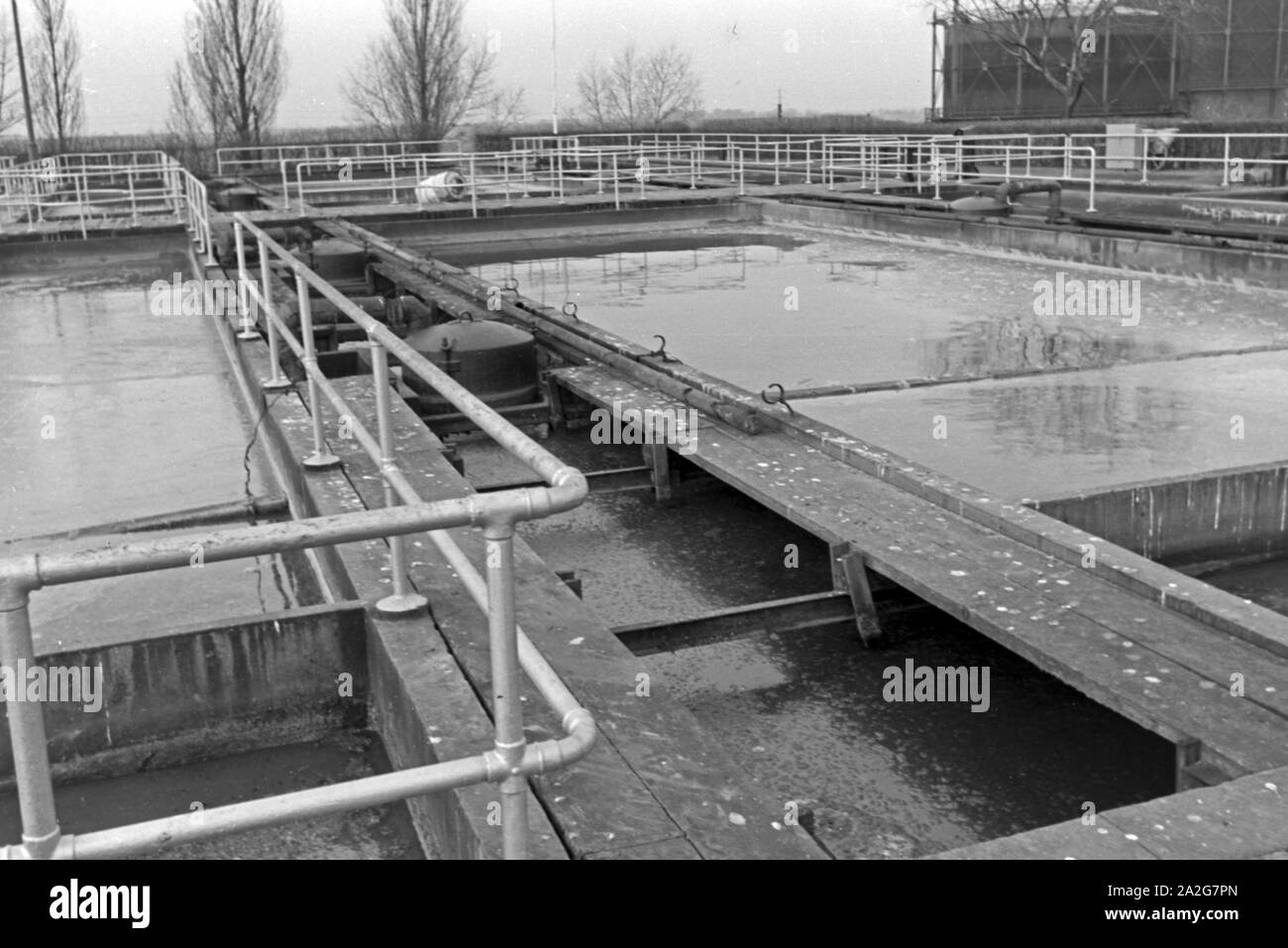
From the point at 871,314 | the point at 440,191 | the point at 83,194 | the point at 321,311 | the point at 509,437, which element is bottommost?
Answer: the point at 871,314

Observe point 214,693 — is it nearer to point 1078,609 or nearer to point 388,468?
point 388,468

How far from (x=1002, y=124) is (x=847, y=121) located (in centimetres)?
1154

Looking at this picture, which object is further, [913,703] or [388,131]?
[388,131]

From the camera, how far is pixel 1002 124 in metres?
37.7

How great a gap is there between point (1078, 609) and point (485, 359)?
551cm

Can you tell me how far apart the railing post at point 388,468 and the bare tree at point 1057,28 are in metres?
37.3

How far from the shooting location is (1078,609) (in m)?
4.58

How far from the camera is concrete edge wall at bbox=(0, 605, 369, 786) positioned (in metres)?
4.21

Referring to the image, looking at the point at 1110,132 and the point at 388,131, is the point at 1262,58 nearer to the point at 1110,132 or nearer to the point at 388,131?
the point at 1110,132

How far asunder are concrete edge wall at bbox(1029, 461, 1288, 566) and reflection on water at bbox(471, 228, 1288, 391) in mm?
3357

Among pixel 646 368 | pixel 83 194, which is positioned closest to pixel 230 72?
pixel 83 194

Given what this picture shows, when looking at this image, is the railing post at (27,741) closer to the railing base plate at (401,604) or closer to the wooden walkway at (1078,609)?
the railing base plate at (401,604)

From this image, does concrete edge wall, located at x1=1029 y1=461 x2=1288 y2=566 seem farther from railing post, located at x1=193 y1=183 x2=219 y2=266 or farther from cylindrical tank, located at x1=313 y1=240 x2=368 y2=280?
cylindrical tank, located at x1=313 y1=240 x2=368 y2=280
